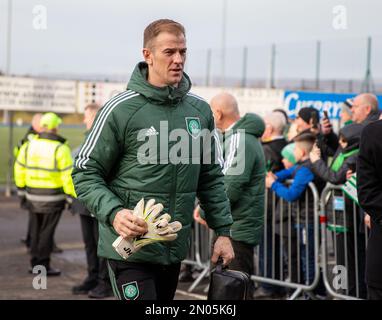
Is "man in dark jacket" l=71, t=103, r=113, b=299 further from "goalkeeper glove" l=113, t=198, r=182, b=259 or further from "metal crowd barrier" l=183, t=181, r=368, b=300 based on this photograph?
"goalkeeper glove" l=113, t=198, r=182, b=259

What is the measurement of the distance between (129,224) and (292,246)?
5.17 meters

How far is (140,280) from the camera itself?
4.54m

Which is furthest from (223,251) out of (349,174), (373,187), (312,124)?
(312,124)

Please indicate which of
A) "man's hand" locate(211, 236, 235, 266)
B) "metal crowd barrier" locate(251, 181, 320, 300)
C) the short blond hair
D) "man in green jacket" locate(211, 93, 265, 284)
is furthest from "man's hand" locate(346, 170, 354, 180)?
the short blond hair

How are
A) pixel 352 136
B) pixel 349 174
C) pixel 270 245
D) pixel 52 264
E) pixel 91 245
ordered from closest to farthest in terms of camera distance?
pixel 349 174 → pixel 352 136 → pixel 91 245 → pixel 270 245 → pixel 52 264

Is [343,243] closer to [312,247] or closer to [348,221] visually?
[348,221]

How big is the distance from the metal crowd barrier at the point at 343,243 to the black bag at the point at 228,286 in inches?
147

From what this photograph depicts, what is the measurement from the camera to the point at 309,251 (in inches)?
348

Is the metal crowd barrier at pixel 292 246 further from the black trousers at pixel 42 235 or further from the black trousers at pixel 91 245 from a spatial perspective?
the black trousers at pixel 42 235

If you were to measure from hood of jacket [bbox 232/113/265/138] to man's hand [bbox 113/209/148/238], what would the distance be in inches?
123

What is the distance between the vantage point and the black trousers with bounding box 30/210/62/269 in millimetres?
10250

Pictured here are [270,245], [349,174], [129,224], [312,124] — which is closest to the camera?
[129,224]

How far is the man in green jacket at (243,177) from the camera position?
23.0ft

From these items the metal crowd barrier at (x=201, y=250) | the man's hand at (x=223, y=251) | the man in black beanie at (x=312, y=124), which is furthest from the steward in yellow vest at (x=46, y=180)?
the man's hand at (x=223, y=251)
